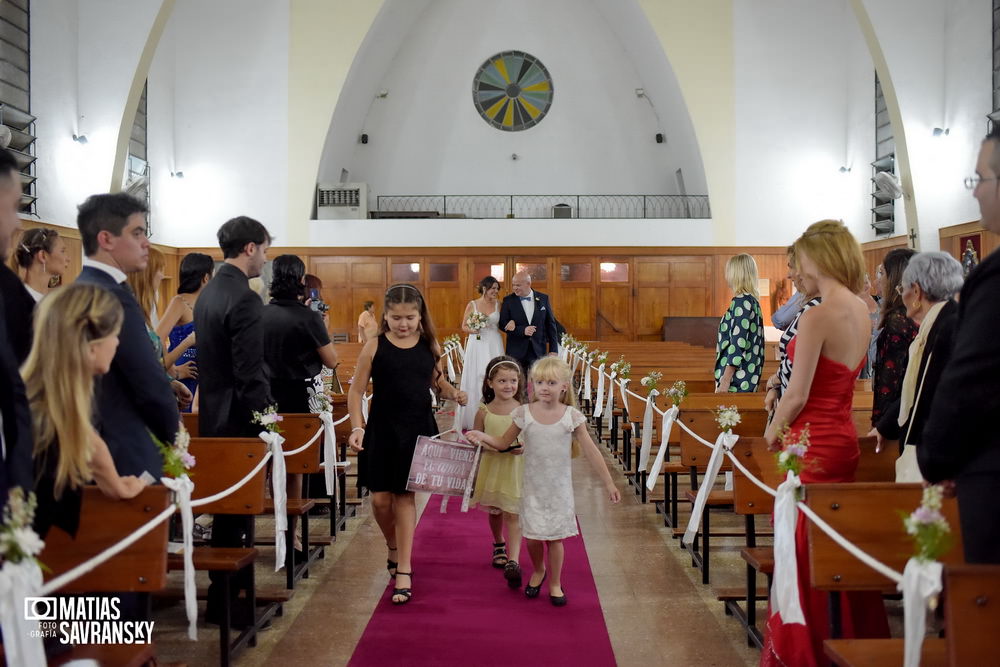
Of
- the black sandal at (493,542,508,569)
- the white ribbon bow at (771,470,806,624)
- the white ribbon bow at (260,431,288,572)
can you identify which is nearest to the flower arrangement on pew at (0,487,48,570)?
the white ribbon bow at (260,431,288,572)

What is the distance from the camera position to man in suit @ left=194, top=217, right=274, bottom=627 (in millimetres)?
3789

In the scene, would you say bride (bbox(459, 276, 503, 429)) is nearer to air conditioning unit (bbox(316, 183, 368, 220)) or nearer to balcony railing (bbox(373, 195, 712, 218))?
air conditioning unit (bbox(316, 183, 368, 220))

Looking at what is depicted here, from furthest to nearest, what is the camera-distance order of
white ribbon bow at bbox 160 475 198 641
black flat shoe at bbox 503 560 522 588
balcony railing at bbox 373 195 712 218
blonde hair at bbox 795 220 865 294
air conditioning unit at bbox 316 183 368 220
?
balcony railing at bbox 373 195 712 218, air conditioning unit at bbox 316 183 368 220, black flat shoe at bbox 503 560 522 588, blonde hair at bbox 795 220 865 294, white ribbon bow at bbox 160 475 198 641

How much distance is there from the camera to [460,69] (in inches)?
812

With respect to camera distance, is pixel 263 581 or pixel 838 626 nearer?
pixel 838 626

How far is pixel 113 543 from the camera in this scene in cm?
253

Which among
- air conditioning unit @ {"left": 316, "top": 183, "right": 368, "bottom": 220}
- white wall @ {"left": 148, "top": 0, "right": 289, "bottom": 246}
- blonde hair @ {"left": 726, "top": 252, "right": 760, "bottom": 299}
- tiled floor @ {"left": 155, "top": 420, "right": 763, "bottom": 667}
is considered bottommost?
tiled floor @ {"left": 155, "top": 420, "right": 763, "bottom": 667}

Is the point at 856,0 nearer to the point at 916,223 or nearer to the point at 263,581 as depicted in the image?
the point at 916,223

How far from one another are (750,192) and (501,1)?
7607 mm

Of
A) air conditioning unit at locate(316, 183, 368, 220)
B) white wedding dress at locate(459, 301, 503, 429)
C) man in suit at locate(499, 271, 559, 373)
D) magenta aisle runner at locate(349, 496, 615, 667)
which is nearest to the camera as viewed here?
magenta aisle runner at locate(349, 496, 615, 667)

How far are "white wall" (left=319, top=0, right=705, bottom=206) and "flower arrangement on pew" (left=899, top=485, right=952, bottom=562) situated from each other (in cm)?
1923

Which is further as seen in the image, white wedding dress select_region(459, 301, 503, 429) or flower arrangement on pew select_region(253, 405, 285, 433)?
white wedding dress select_region(459, 301, 503, 429)

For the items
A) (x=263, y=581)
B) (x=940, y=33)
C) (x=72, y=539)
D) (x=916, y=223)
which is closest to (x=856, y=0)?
(x=940, y=33)

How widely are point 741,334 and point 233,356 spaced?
11.6 ft
